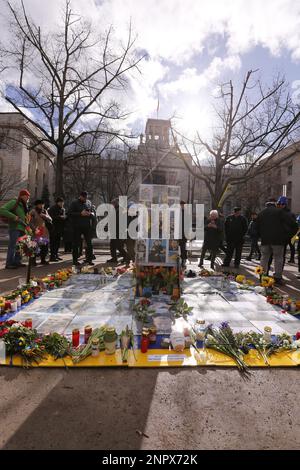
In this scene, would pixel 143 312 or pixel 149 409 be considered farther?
pixel 143 312

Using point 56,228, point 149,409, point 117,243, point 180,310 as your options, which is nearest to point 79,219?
point 56,228

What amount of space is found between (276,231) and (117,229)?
4.70m

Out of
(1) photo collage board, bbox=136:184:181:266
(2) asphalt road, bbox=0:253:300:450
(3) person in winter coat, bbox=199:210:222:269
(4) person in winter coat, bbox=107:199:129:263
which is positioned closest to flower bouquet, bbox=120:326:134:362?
(2) asphalt road, bbox=0:253:300:450

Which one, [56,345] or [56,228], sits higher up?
[56,228]

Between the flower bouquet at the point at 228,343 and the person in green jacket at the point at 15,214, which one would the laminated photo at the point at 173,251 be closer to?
the flower bouquet at the point at 228,343

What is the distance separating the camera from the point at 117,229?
27.9 ft

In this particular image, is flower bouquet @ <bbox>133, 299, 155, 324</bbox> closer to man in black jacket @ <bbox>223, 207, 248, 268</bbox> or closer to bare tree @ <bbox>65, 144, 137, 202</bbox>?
man in black jacket @ <bbox>223, 207, 248, 268</bbox>

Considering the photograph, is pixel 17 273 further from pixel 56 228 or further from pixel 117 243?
pixel 117 243

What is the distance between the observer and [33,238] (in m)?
A: 5.64

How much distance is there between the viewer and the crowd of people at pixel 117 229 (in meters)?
6.36

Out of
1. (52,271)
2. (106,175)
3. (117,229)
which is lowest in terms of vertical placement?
(52,271)

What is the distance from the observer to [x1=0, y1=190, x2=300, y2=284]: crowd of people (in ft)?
20.9

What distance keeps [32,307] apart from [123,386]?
97.2 inches
